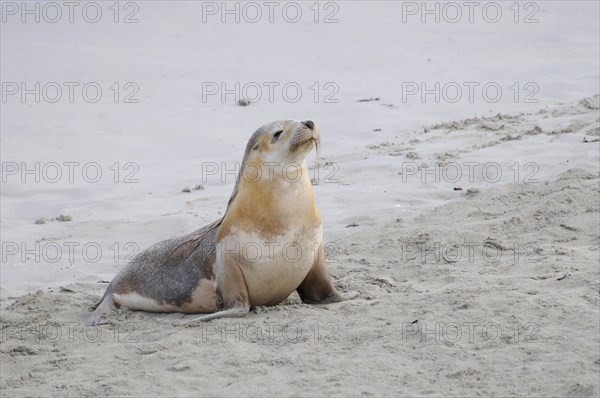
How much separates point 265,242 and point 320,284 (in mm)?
444

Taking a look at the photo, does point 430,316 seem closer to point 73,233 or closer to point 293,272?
point 293,272

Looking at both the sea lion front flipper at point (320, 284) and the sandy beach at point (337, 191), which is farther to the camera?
the sea lion front flipper at point (320, 284)

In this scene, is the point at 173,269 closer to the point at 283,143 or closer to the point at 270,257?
the point at 270,257

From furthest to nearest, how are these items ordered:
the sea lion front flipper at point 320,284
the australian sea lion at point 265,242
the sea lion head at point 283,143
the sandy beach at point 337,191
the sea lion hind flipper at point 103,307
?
the sea lion hind flipper at point 103,307 → the sea lion front flipper at point 320,284 → the australian sea lion at point 265,242 → the sea lion head at point 283,143 → the sandy beach at point 337,191

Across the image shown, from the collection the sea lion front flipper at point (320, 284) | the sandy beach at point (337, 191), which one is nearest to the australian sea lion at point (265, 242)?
the sea lion front flipper at point (320, 284)

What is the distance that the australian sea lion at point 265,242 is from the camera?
17.0 feet

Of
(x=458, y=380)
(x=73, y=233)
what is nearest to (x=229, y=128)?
(x=73, y=233)

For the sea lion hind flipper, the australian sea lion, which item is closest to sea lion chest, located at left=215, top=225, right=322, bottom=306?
the australian sea lion

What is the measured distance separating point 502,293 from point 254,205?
133 cm

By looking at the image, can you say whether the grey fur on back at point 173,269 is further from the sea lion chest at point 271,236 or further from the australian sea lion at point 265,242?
the sea lion chest at point 271,236

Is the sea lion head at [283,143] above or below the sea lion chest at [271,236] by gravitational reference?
above

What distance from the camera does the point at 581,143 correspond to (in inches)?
334

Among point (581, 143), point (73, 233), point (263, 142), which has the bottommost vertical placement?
point (73, 233)

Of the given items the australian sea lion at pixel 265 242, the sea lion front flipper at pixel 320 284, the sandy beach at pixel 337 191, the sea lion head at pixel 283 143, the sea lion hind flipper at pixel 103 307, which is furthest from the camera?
the sea lion hind flipper at pixel 103 307
